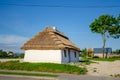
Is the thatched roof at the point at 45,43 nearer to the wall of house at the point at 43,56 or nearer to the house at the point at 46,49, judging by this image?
the house at the point at 46,49

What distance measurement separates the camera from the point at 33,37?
30781 mm

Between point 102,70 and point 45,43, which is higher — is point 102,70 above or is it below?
below

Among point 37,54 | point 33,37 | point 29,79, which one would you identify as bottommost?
point 29,79

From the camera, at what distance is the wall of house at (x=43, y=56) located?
27.8 metres

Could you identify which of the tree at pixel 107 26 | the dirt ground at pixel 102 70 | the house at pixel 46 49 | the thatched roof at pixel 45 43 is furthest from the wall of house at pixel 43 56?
the tree at pixel 107 26

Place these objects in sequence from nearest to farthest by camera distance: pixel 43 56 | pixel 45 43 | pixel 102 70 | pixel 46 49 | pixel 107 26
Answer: pixel 102 70 < pixel 46 49 < pixel 43 56 < pixel 45 43 < pixel 107 26

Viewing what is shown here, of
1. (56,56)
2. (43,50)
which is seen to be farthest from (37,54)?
(56,56)

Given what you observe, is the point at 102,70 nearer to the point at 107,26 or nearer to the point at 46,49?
the point at 46,49

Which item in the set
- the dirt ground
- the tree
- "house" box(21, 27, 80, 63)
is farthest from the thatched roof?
the tree

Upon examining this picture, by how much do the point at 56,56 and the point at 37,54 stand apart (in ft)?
10.1

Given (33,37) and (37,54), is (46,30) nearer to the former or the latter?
(33,37)

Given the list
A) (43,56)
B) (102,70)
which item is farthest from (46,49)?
(102,70)

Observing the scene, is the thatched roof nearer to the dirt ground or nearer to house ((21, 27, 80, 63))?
house ((21, 27, 80, 63))

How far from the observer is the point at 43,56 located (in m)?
28.5
